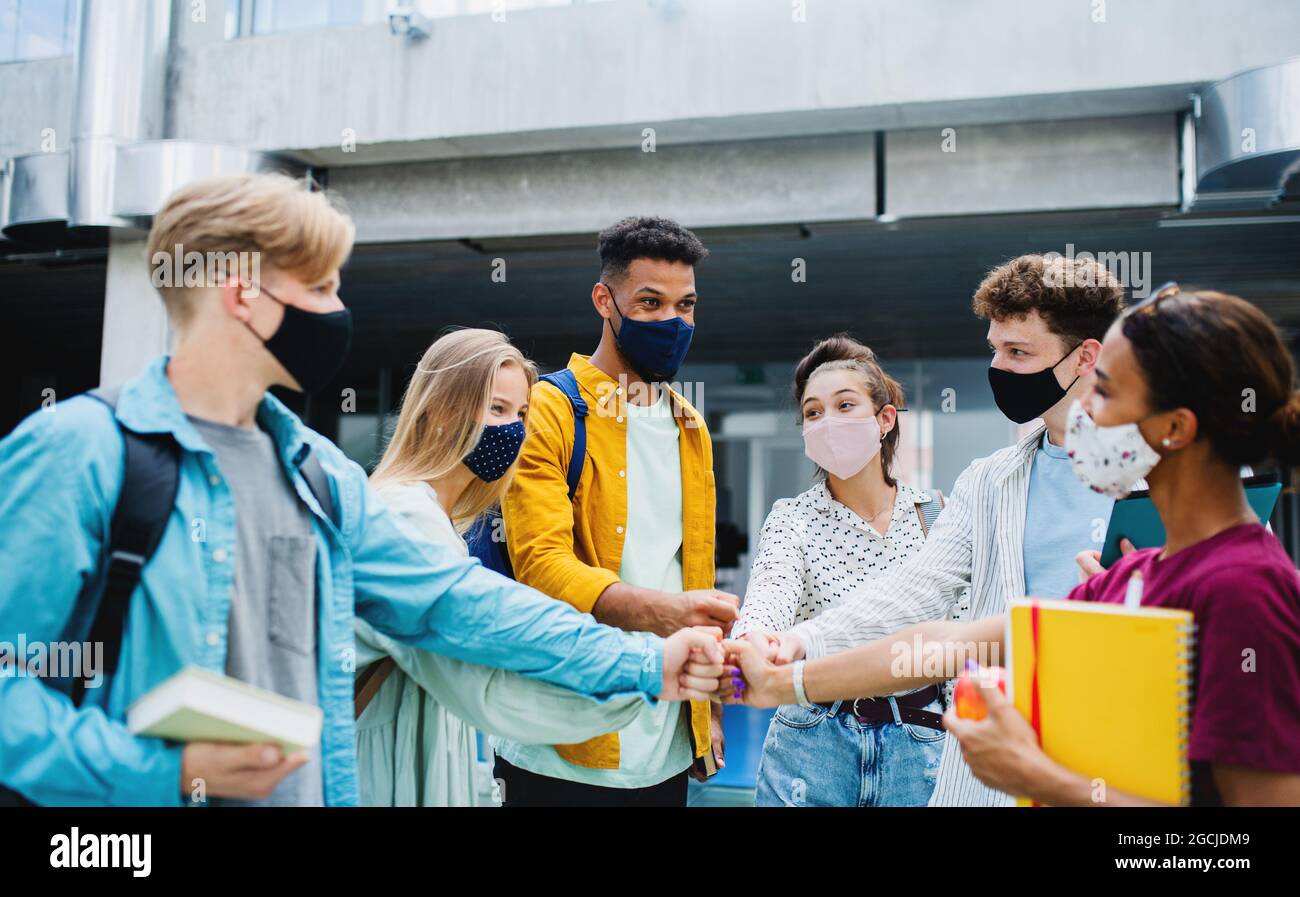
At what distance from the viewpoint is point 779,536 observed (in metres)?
2.75

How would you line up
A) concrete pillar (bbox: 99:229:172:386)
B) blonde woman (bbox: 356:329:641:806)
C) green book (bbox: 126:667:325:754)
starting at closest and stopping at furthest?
green book (bbox: 126:667:325:754) → blonde woman (bbox: 356:329:641:806) → concrete pillar (bbox: 99:229:172:386)

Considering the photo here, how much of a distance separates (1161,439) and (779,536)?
4.49 ft

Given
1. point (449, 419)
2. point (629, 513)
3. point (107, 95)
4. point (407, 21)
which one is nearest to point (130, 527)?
point (449, 419)

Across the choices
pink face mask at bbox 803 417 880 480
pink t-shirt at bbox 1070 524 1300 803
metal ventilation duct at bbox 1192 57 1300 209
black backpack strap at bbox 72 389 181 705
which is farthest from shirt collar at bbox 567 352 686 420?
metal ventilation duct at bbox 1192 57 1300 209

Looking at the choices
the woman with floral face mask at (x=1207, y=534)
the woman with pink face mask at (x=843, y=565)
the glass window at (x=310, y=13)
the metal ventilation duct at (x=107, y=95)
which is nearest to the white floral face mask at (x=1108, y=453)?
the woman with floral face mask at (x=1207, y=534)

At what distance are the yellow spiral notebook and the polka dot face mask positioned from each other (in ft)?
4.40

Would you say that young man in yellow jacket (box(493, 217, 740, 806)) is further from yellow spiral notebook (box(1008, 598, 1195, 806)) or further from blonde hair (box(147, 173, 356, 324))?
blonde hair (box(147, 173, 356, 324))

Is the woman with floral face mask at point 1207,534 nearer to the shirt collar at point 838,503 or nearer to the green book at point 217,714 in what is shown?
the green book at point 217,714

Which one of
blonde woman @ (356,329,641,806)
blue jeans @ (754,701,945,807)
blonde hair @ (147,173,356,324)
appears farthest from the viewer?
blue jeans @ (754,701,945,807)

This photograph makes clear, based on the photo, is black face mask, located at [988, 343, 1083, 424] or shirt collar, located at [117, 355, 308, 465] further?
black face mask, located at [988, 343, 1083, 424]

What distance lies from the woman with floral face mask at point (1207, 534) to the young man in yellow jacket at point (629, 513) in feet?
2.97

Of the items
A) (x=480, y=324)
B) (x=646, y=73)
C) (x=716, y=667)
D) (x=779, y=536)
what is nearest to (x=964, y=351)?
(x=480, y=324)

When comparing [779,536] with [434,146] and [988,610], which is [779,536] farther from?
[434,146]

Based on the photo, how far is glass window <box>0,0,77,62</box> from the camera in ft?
26.3
